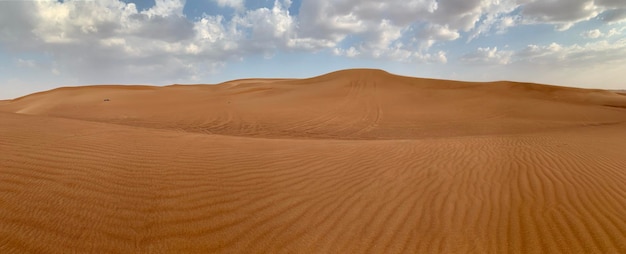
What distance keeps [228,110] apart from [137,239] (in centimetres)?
1729

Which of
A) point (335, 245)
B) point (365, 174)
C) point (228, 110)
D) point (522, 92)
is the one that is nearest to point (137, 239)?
point (335, 245)

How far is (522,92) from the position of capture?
91.7 ft

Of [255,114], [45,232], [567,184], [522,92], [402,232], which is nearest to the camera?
[45,232]

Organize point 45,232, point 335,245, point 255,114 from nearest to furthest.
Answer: point 45,232
point 335,245
point 255,114

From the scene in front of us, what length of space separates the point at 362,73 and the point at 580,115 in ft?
65.7

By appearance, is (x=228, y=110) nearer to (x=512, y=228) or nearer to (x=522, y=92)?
(x=512, y=228)

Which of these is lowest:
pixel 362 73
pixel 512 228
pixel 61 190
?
pixel 512 228

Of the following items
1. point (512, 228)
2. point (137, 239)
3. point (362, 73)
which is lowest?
point (512, 228)

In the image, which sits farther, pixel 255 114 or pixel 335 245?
pixel 255 114

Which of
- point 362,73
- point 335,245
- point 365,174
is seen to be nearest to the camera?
point 335,245

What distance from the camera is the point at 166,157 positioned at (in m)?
5.21

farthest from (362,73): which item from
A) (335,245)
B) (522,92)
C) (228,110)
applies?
(335,245)

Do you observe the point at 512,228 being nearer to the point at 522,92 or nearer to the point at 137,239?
the point at 137,239

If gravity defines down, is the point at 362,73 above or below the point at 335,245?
above
